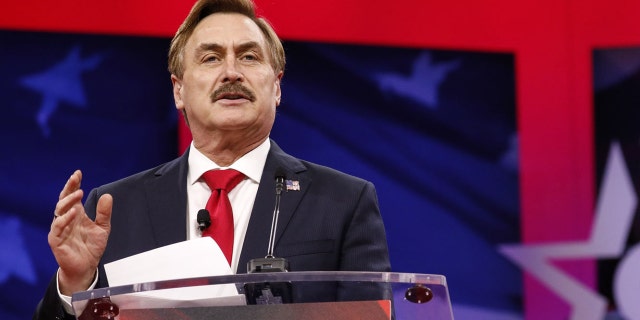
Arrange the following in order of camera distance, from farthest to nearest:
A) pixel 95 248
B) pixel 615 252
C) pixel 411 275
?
pixel 615 252 < pixel 95 248 < pixel 411 275

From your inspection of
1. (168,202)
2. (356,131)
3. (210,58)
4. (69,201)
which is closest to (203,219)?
(168,202)

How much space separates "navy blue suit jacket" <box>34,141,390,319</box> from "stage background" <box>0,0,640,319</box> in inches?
50.5

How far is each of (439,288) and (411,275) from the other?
0.05 metres

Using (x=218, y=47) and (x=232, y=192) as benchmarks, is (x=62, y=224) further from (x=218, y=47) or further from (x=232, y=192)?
(x=218, y=47)

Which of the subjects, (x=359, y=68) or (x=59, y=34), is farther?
(x=359, y=68)

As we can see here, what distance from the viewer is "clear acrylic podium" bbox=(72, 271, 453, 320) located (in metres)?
1.38

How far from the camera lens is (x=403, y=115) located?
3.94m

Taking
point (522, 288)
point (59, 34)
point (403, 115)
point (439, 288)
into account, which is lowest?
point (522, 288)

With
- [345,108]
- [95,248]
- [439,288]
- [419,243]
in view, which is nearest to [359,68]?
[345,108]

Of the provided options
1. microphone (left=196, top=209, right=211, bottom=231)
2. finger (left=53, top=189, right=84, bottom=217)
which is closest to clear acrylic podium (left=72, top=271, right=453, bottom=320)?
finger (left=53, top=189, right=84, bottom=217)

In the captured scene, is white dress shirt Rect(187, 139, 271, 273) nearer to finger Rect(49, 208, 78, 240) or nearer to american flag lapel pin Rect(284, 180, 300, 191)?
american flag lapel pin Rect(284, 180, 300, 191)

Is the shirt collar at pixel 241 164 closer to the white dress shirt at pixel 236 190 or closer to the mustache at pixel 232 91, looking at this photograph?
the white dress shirt at pixel 236 190

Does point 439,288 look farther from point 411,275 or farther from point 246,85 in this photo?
point 246,85

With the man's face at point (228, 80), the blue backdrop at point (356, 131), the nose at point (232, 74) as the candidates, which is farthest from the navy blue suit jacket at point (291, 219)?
the blue backdrop at point (356, 131)
